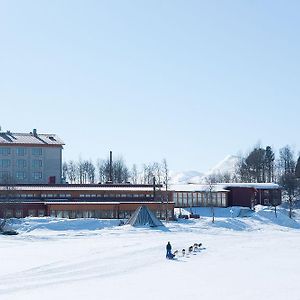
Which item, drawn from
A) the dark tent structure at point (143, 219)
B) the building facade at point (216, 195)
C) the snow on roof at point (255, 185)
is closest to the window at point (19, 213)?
the dark tent structure at point (143, 219)

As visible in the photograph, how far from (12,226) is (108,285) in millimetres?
33597

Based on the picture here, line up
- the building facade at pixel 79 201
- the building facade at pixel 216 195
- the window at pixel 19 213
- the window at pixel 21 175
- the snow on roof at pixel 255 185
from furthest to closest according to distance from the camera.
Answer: the window at pixel 21 175
the snow on roof at pixel 255 185
the building facade at pixel 216 195
the building facade at pixel 79 201
the window at pixel 19 213

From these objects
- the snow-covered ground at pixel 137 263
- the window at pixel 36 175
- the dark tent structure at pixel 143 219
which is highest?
the window at pixel 36 175

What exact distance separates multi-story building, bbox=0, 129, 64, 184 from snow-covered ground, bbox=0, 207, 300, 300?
31.3 m

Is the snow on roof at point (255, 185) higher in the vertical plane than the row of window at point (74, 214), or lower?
higher

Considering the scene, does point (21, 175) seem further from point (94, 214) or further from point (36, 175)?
point (94, 214)

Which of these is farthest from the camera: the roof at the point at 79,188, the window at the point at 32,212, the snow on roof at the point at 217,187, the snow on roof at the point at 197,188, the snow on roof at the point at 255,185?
the snow on roof at the point at 255,185

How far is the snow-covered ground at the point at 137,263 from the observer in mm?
25406

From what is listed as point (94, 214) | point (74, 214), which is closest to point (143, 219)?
point (94, 214)

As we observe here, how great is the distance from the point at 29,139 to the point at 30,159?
3.27m

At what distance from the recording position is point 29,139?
3720 inches

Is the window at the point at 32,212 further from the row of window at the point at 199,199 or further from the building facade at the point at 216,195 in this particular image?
the row of window at the point at 199,199

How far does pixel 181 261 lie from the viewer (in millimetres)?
36156

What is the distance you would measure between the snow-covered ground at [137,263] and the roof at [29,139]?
32.3 meters
